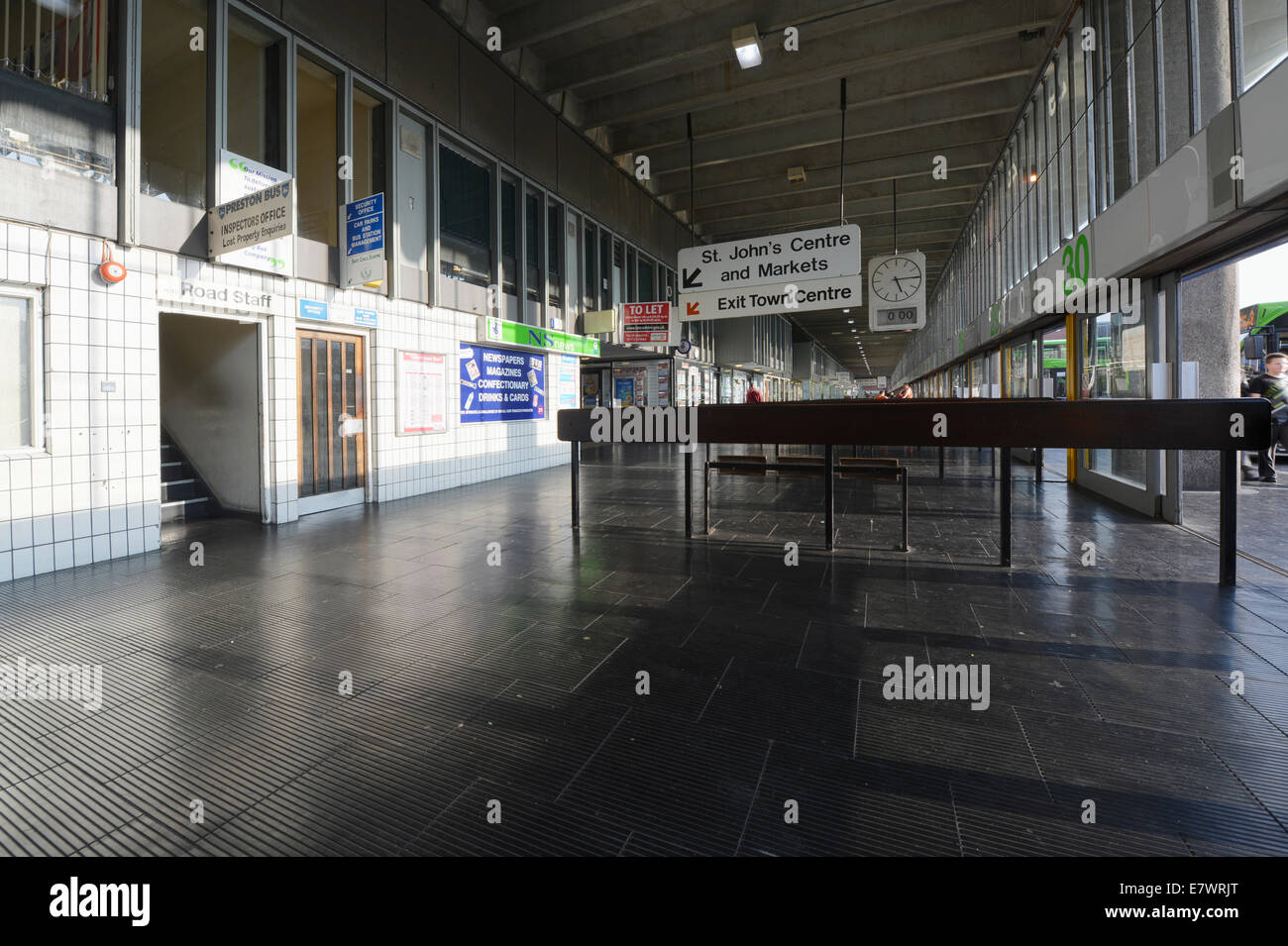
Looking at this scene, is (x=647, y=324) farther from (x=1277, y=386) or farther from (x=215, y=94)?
(x=1277, y=386)

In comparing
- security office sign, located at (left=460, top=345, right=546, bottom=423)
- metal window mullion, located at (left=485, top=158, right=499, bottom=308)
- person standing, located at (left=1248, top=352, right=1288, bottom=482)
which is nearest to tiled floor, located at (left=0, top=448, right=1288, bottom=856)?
security office sign, located at (left=460, top=345, right=546, bottom=423)

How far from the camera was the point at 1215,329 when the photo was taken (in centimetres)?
729

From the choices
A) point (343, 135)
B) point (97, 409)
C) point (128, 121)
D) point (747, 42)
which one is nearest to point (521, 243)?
point (343, 135)

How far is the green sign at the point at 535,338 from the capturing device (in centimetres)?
955

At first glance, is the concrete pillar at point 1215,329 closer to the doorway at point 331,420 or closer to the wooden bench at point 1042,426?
the wooden bench at point 1042,426

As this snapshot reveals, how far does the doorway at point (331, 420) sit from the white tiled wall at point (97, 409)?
0.69 ft

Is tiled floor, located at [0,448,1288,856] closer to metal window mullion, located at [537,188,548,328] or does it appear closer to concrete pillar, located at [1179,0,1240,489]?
concrete pillar, located at [1179,0,1240,489]

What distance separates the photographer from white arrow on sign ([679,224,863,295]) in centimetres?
663

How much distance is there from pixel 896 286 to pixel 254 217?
348 inches

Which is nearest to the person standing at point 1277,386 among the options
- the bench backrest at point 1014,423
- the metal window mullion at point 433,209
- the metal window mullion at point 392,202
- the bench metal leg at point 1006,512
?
the bench backrest at point 1014,423

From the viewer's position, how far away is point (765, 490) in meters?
8.54

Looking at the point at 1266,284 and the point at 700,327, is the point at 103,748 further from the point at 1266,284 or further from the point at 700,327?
the point at 700,327

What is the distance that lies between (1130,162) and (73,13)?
9183mm
